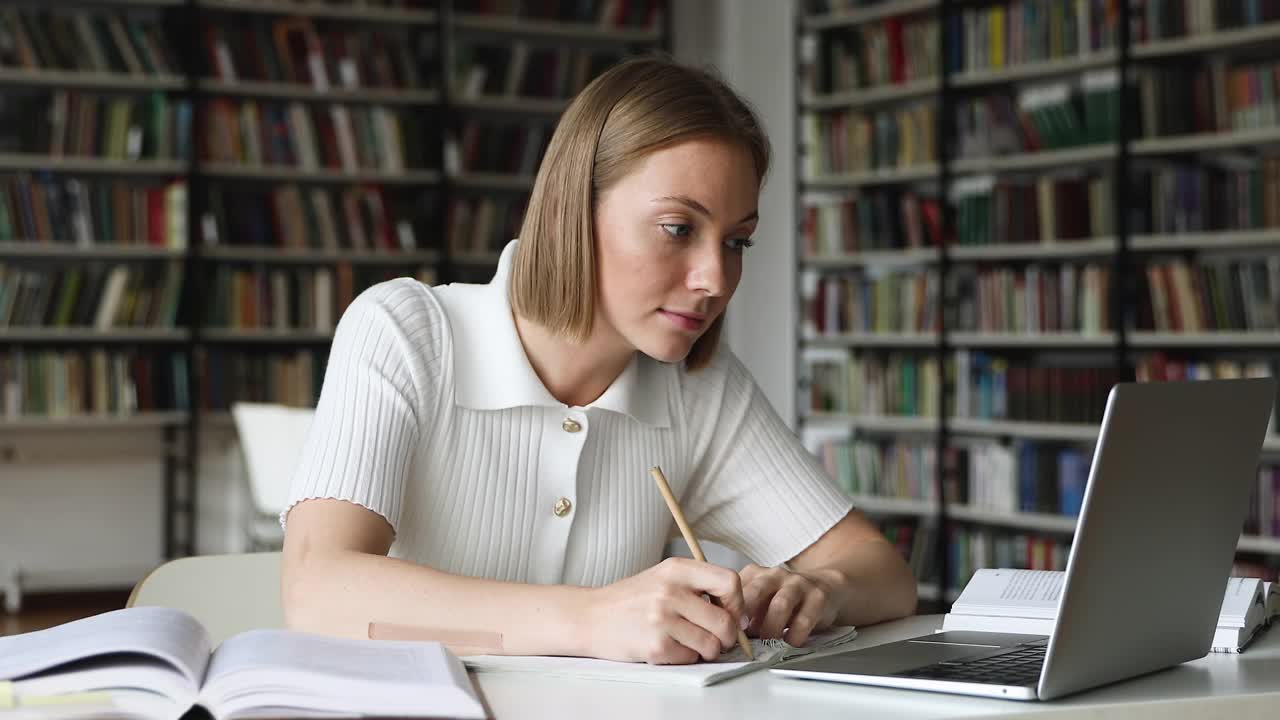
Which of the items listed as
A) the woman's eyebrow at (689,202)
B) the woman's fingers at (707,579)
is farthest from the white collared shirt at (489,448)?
the woman's fingers at (707,579)

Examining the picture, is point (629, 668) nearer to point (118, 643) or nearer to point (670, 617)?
point (670, 617)

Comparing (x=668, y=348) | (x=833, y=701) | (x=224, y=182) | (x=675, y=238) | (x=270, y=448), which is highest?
(x=224, y=182)

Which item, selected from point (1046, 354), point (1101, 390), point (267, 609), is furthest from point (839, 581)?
point (1046, 354)

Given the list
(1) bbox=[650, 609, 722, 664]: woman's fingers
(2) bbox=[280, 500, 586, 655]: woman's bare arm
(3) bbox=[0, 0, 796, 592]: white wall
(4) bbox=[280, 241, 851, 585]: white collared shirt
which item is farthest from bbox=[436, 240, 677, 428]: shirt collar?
(3) bbox=[0, 0, 796, 592]: white wall

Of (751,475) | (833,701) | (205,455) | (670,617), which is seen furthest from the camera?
(205,455)

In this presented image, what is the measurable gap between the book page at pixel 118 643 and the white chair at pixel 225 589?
43 centimetres

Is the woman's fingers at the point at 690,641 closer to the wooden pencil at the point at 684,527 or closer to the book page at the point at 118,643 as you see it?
the wooden pencil at the point at 684,527

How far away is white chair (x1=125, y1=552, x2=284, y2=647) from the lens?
1449 mm

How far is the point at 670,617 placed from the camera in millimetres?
1079

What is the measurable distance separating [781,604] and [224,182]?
5.09 metres

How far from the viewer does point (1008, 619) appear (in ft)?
4.31

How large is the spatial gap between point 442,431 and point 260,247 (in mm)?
4535

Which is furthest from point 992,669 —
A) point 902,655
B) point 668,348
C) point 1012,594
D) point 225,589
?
point 225,589

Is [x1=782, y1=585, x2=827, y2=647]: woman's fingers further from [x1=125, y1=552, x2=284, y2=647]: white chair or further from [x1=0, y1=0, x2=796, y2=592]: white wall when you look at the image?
[x1=0, y1=0, x2=796, y2=592]: white wall
